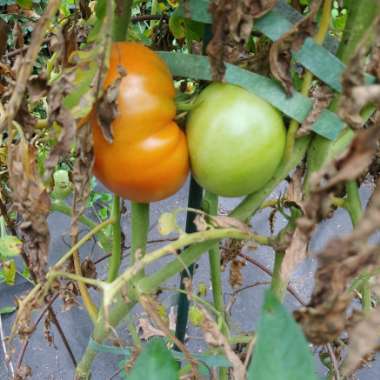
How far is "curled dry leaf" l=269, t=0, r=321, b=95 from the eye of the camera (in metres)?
0.42

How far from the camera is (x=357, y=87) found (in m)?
0.32

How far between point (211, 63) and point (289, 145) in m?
0.10

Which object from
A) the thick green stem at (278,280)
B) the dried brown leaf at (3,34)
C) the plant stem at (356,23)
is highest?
the plant stem at (356,23)

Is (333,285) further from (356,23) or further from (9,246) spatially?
(9,246)

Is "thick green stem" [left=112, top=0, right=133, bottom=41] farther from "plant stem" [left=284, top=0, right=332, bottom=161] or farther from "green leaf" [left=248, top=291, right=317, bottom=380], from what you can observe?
"green leaf" [left=248, top=291, right=317, bottom=380]

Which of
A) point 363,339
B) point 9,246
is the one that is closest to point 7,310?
point 9,246

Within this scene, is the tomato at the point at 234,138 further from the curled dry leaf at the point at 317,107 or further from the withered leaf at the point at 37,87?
the withered leaf at the point at 37,87

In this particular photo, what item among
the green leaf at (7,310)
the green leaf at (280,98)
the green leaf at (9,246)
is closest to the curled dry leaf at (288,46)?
the green leaf at (280,98)

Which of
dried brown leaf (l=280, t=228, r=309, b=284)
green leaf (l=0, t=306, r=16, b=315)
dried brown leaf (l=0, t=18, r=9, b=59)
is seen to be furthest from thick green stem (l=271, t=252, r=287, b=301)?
green leaf (l=0, t=306, r=16, b=315)

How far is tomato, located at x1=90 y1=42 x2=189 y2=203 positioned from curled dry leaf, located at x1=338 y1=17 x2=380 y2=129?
152mm

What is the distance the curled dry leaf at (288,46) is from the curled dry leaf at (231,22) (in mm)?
27

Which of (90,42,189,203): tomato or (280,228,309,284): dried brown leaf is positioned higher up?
(90,42,189,203): tomato

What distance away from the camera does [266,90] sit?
451 mm

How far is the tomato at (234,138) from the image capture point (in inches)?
17.3
